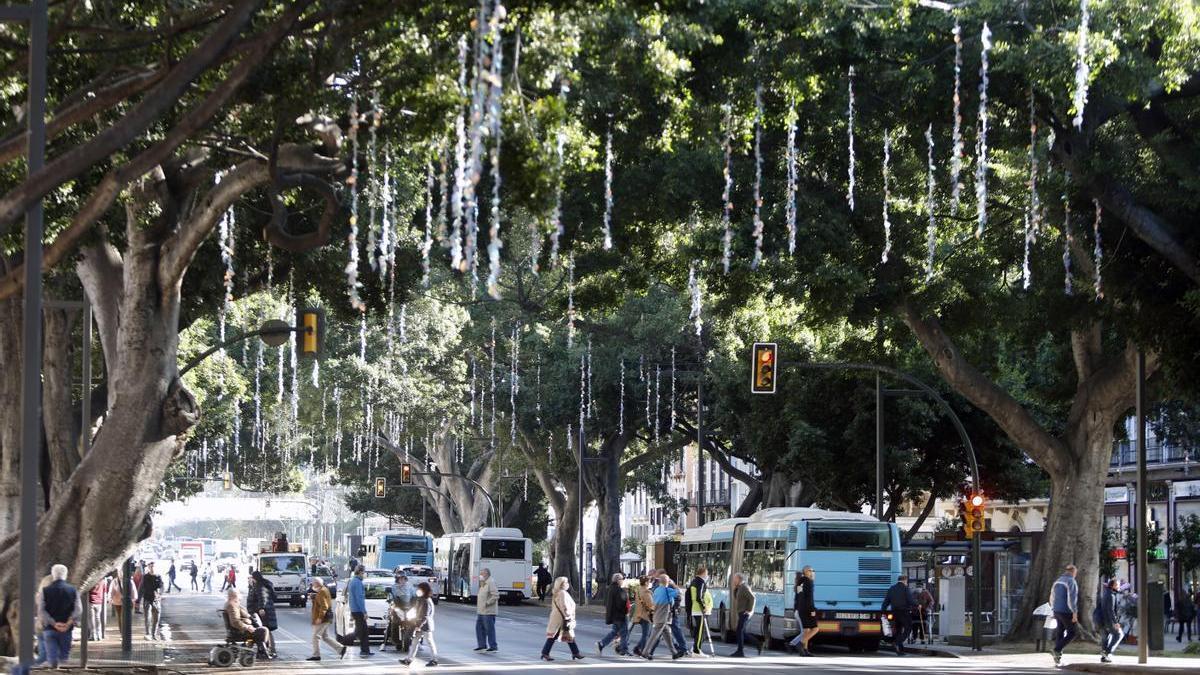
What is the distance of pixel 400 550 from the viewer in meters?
72.1

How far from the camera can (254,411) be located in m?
68.9

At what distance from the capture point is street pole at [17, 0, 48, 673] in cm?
1448

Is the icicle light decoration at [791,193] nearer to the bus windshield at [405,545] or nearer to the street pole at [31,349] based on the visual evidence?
the street pole at [31,349]

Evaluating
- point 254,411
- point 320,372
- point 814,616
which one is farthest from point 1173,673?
point 254,411

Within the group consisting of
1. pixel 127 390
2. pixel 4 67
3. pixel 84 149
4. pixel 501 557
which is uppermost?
pixel 4 67

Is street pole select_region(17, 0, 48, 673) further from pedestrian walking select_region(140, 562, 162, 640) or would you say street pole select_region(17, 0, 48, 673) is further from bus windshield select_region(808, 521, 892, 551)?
pedestrian walking select_region(140, 562, 162, 640)

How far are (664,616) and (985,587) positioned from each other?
13.6 metres

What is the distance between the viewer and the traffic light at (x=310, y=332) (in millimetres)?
26234

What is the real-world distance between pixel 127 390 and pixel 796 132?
10481 mm

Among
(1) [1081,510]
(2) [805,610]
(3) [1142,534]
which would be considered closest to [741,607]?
(2) [805,610]

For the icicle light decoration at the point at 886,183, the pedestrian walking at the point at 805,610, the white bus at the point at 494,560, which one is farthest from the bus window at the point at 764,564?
the white bus at the point at 494,560

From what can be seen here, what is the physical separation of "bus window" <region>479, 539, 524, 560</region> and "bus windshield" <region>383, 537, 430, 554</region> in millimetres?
8041

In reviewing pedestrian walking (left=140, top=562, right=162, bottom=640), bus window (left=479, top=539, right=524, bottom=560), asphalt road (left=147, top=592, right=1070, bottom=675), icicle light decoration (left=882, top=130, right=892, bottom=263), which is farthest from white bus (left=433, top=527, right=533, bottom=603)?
A: icicle light decoration (left=882, top=130, right=892, bottom=263)

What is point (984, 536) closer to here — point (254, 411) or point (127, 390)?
point (127, 390)
